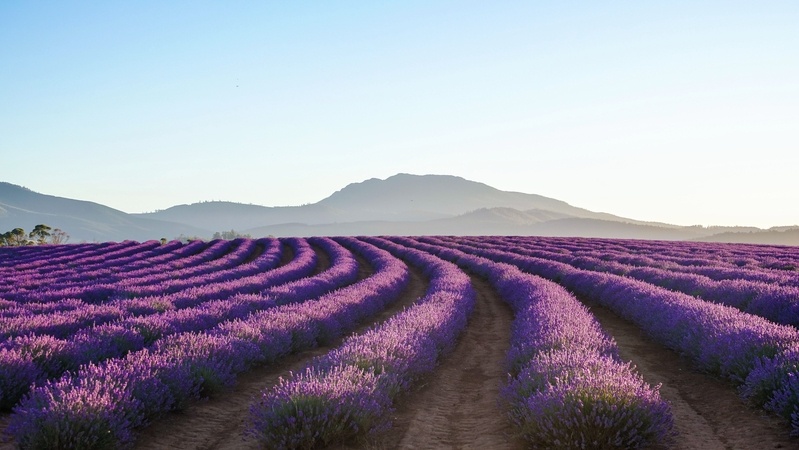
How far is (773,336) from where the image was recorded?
574 centimetres

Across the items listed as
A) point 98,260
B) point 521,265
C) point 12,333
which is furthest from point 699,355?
point 98,260

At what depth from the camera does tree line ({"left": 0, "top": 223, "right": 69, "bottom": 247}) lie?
165 ft

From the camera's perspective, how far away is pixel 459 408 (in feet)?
17.9

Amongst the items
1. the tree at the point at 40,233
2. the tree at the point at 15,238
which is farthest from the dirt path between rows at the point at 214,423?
the tree at the point at 40,233

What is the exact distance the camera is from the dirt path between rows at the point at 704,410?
4305 mm

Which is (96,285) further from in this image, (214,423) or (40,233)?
(40,233)

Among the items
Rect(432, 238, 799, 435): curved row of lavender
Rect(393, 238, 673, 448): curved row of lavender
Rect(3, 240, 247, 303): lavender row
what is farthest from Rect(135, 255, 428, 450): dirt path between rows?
Rect(3, 240, 247, 303): lavender row

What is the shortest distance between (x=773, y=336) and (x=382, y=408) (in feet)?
13.2

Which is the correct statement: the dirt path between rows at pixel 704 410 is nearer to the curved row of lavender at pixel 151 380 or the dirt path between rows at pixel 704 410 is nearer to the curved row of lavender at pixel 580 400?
the curved row of lavender at pixel 580 400

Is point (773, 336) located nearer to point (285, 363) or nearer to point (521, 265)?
point (285, 363)

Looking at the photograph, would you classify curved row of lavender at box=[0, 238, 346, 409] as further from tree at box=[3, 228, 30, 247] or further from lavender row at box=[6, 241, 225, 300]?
tree at box=[3, 228, 30, 247]

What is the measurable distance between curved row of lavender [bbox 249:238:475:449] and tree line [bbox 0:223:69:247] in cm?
4853

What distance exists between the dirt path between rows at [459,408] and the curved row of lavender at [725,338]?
2132mm

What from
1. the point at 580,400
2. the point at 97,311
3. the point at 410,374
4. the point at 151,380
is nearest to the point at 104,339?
the point at 151,380
